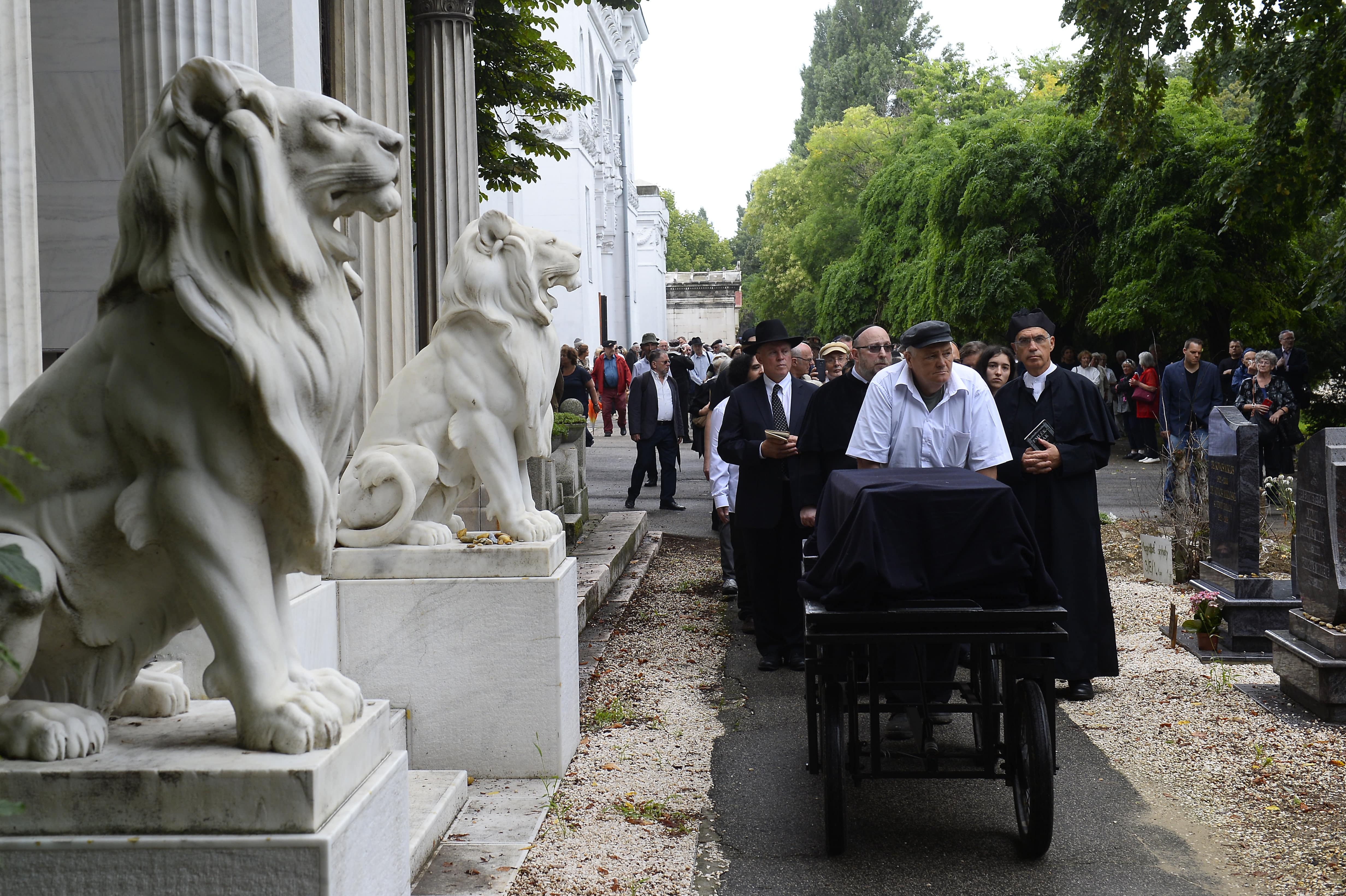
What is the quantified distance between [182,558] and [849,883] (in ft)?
10.3

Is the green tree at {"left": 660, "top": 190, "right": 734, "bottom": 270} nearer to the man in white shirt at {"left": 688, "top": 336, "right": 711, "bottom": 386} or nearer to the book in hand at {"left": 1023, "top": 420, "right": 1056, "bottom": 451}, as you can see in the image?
the man in white shirt at {"left": 688, "top": 336, "right": 711, "bottom": 386}

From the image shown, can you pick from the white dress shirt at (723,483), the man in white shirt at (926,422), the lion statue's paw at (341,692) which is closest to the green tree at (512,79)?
the white dress shirt at (723,483)

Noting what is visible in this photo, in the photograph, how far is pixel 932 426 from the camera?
6242mm

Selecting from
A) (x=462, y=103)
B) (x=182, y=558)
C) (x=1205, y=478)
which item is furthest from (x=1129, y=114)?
(x=182, y=558)

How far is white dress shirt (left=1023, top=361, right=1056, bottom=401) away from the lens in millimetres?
7449

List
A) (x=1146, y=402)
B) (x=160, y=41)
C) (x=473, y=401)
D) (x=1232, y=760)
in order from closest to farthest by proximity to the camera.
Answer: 1. (x=160, y=41)
2. (x=473, y=401)
3. (x=1232, y=760)
4. (x=1146, y=402)

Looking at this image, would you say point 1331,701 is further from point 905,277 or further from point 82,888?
point 905,277

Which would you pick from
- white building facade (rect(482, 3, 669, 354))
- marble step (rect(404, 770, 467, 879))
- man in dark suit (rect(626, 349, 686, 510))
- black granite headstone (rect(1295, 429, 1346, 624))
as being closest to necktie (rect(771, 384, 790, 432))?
black granite headstone (rect(1295, 429, 1346, 624))

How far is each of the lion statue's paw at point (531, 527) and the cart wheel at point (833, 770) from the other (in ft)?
5.65

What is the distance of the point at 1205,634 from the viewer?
27.7 ft

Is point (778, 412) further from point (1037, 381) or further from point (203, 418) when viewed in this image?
point (203, 418)

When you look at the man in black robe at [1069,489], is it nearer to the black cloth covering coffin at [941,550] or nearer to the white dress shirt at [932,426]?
the white dress shirt at [932,426]

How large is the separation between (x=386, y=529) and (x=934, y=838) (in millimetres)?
2889

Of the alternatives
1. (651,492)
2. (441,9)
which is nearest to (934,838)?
(441,9)
